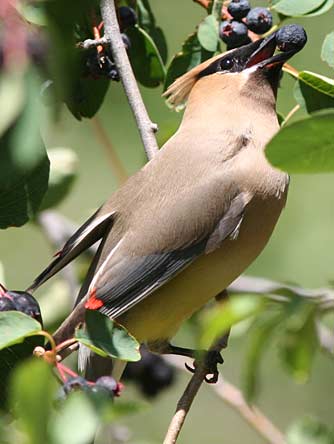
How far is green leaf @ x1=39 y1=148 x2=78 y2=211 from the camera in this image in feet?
11.7

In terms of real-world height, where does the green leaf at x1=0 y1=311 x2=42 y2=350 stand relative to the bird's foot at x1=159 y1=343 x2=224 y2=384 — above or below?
above

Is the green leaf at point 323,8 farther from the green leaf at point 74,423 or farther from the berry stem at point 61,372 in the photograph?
the green leaf at point 74,423

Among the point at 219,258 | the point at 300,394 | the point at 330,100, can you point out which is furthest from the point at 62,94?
the point at 300,394

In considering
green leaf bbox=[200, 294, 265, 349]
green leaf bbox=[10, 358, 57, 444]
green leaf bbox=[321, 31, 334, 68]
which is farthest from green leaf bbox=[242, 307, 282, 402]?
green leaf bbox=[321, 31, 334, 68]

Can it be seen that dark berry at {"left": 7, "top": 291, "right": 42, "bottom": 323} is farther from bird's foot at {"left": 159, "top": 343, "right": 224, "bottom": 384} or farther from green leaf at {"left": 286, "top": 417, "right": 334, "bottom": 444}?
green leaf at {"left": 286, "top": 417, "right": 334, "bottom": 444}

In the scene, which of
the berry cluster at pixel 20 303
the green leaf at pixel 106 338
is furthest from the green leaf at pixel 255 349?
the berry cluster at pixel 20 303

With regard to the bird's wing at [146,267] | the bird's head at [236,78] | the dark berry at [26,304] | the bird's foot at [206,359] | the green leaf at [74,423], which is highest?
the green leaf at [74,423]

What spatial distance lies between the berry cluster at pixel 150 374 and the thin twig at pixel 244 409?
47 mm

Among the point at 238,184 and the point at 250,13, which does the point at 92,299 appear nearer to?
the point at 238,184

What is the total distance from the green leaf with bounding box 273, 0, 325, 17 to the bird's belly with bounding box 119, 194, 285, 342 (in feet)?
1.78

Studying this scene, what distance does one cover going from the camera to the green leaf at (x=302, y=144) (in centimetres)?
152

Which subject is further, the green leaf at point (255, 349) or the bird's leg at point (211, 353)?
the bird's leg at point (211, 353)

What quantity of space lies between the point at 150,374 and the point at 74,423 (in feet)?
8.92

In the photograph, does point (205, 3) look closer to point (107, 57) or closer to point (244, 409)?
point (107, 57)
